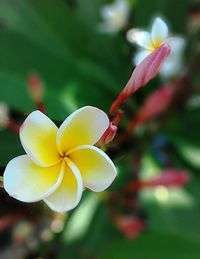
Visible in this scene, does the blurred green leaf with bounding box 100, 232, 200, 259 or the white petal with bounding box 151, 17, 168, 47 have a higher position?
the white petal with bounding box 151, 17, 168, 47

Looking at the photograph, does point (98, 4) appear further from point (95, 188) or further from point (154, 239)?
point (95, 188)

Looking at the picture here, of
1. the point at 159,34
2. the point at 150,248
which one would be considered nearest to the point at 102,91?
the point at 150,248

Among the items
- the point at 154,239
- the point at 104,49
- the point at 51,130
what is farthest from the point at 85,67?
the point at 51,130

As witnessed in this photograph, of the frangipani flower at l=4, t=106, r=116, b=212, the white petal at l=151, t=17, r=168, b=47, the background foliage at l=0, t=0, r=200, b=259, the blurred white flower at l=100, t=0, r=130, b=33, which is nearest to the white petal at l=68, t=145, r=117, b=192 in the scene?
the frangipani flower at l=4, t=106, r=116, b=212

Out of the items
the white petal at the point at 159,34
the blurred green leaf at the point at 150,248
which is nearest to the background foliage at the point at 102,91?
the blurred green leaf at the point at 150,248

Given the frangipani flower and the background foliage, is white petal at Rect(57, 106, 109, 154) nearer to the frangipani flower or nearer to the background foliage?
the frangipani flower

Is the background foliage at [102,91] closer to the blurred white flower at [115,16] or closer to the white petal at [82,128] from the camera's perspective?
the blurred white flower at [115,16]
